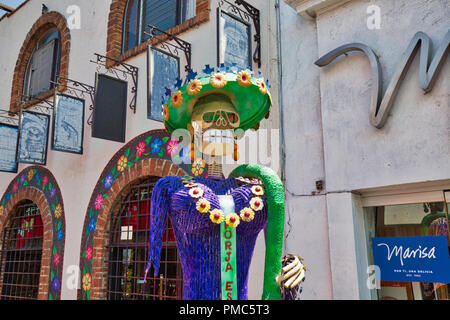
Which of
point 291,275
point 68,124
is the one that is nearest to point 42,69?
point 68,124

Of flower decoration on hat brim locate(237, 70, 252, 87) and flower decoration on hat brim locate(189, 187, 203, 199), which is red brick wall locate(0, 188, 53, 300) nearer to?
flower decoration on hat brim locate(189, 187, 203, 199)

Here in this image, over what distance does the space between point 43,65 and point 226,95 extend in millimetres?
8129

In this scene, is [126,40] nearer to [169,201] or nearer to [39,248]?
[39,248]

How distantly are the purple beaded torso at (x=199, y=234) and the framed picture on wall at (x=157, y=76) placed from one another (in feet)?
8.94

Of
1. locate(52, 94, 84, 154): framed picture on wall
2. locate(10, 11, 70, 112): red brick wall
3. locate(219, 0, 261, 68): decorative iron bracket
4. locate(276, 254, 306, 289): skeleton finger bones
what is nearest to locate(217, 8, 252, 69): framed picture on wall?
locate(219, 0, 261, 68): decorative iron bracket

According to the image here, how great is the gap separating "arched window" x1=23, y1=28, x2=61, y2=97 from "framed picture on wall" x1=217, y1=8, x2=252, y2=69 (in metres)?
5.42

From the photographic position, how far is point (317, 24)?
4.31m

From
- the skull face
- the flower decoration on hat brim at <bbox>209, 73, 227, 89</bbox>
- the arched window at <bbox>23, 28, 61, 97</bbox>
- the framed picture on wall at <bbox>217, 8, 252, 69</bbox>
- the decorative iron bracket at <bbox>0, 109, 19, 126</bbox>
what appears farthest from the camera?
the decorative iron bracket at <bbox>0, 109, 19, 126</bbox>

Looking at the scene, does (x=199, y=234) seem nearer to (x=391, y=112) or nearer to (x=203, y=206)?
(x=203, y=206)

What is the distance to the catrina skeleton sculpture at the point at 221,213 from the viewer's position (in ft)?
6.49

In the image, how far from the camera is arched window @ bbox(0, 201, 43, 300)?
7.70 metres

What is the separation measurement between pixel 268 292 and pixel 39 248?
22.6 feet

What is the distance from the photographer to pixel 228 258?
1.99 meters

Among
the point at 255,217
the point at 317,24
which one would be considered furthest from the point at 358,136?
the point at 255,217
